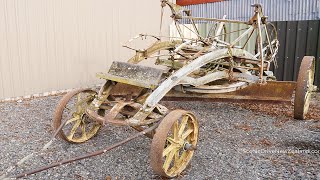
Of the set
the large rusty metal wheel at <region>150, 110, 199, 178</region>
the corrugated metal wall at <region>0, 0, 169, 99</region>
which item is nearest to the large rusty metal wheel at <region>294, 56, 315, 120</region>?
the large rusty metal wheel at <region>150, 110, 199, 178</region>

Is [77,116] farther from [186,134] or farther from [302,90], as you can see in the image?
[302,90]

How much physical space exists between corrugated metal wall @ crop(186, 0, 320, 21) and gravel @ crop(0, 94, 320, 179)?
387 centimetres

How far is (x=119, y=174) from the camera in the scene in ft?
13.0

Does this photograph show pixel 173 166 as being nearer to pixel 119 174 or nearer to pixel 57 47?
pixel 119 174

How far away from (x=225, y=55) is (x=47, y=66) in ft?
15.5

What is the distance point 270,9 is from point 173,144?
768cm

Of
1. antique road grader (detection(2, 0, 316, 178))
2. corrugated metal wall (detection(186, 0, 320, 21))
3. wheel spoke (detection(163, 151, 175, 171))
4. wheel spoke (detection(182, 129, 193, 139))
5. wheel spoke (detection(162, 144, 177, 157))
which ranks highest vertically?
corrugated metal wall (detection(186, 0, 320, 21))

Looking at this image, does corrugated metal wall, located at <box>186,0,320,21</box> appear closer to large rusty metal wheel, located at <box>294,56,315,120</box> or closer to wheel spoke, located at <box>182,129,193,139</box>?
large rusty metal wheel, located at <box>294,56,315,120</box>

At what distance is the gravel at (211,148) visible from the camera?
401 centimetres

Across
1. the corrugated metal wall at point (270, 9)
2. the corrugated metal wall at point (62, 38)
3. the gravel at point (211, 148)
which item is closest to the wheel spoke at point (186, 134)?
the gravel at point (211, 148)

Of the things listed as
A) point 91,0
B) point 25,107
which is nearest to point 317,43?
point 91,0

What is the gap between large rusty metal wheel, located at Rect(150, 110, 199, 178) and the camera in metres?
3.53

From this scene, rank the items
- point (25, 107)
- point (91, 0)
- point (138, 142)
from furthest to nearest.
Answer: point (91, 0), point (25, 107), point (138, 142)

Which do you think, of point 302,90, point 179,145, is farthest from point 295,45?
point 179,145
